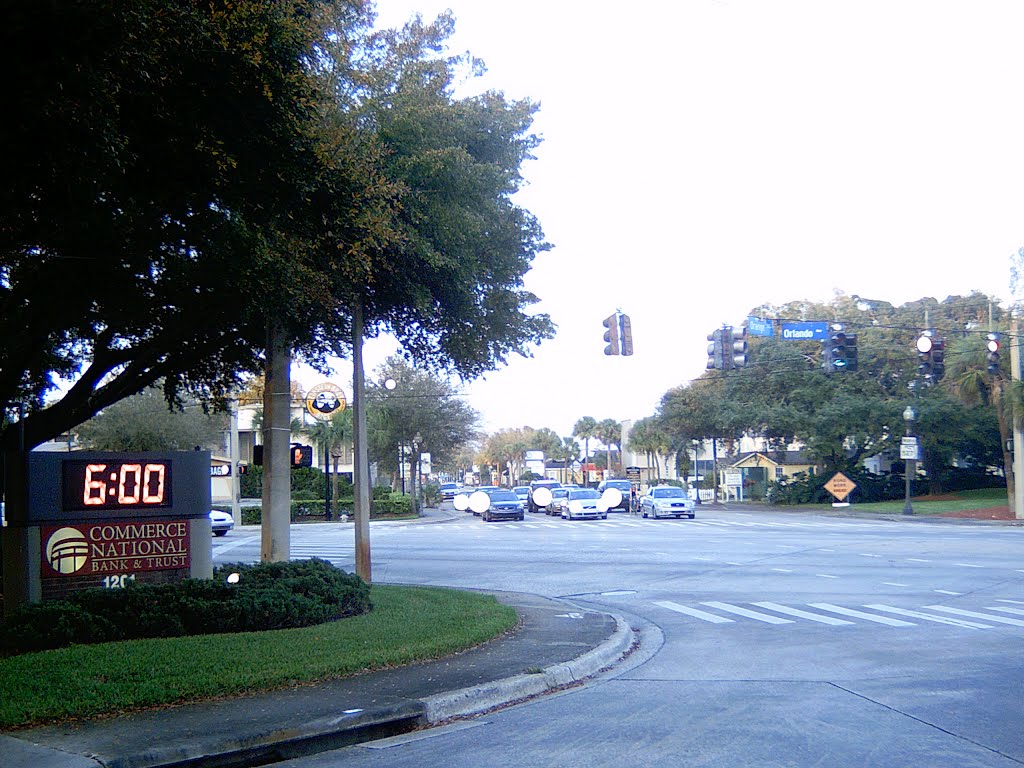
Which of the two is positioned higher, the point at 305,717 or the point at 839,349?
the point at 839,349

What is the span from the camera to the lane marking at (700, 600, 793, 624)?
553 inches

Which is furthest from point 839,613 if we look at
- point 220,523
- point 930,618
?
point 220,523

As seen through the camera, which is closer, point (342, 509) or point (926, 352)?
point (926, 352)

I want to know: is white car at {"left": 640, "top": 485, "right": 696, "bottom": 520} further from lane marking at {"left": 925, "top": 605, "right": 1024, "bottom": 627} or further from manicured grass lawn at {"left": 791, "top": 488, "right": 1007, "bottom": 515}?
lane marking at {"left": 925, "top": 605, "right": 1024, "bottom": 627}

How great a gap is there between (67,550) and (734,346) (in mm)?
18201

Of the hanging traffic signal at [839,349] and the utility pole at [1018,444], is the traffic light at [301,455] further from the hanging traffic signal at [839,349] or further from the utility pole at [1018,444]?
the utility pole at [1018,444]

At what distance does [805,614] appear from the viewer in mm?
14594

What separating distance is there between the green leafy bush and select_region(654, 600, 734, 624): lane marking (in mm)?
5137

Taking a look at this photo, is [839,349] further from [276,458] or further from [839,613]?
[276,458]

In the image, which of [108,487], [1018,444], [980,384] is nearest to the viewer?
[108,487]

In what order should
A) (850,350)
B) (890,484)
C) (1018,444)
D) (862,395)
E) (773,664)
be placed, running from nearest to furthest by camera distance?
(773,664) < (850,350) < (1018,444) < (862,395) < (890,484)

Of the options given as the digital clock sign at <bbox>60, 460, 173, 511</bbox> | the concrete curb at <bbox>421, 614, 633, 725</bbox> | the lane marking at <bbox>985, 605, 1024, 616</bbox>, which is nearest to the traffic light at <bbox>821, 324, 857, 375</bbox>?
the lane marking at <bbox>985, 605, 1024, 616</bbox>

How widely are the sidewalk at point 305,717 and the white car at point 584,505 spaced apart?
37.3 meters

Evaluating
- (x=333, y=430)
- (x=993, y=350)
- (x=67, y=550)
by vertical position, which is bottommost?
(x=67, y=550)
